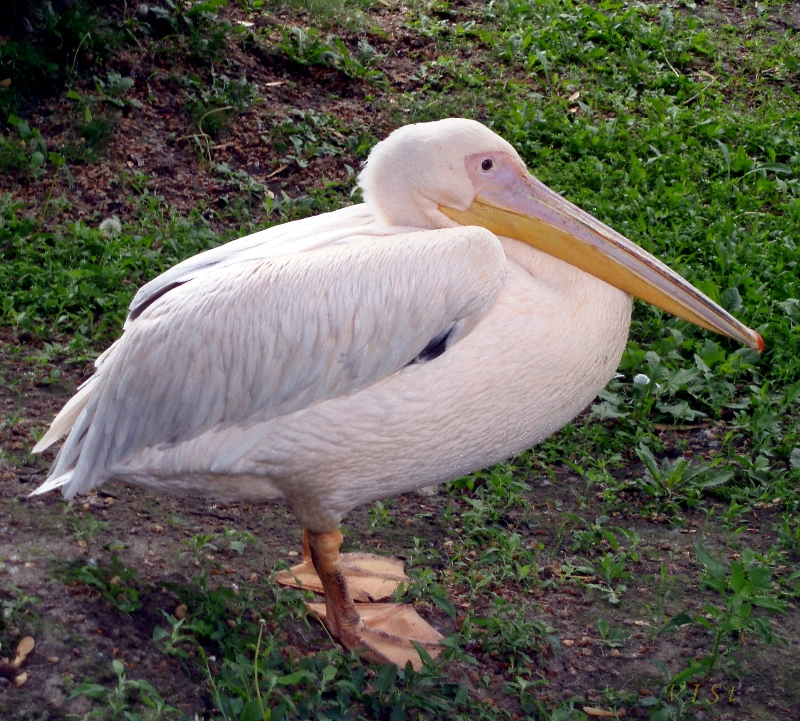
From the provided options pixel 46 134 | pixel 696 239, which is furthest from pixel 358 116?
pixel 696 239

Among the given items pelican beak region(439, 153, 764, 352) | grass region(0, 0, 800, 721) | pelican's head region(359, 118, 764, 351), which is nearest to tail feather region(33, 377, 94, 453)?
grass region(0, 0, 800, 721)

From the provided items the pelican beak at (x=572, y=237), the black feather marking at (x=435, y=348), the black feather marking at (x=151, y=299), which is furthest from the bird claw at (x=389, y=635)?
the pelican beak at (x=572, y=237)

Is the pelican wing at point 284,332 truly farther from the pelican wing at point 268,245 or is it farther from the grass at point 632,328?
the grass at point 632,328

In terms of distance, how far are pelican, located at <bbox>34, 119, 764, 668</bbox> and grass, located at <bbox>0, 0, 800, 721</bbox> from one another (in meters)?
0.31

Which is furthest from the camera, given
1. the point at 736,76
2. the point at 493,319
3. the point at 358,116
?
the point at 736,76

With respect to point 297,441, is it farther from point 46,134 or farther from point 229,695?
point 46,134

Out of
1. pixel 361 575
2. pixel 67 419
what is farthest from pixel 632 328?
pixel 67 419

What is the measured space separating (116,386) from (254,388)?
1.44 feet

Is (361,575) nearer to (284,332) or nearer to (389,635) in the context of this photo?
(389,635)

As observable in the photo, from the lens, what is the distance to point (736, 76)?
645 centimetres

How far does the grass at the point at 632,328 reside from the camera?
2768mm

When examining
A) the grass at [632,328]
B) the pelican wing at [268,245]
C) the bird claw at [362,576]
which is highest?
the pelican wing at [268,245]

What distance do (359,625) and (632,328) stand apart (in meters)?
1.98

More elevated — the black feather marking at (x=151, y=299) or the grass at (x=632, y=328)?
the black feather marking at (x=151, y=299)
